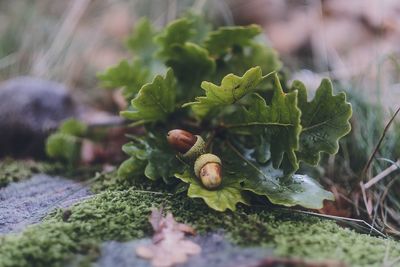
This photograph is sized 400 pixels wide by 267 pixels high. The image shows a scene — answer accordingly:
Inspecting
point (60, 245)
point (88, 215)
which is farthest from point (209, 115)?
point (60, 245)

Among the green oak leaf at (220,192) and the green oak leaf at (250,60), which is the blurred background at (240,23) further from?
the green oak leaf at (220,192)

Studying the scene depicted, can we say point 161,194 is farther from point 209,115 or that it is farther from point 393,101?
point 393,101

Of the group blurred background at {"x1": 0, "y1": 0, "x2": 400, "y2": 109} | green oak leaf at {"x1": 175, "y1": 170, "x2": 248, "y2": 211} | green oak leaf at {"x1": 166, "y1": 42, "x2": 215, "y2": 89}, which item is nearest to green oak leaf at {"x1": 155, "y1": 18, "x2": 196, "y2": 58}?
green oak leaf at {"x1": 166, "y1": 42, "x2": 215, "y2": 89}

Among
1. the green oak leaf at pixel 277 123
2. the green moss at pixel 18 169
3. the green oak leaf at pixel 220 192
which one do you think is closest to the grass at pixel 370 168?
the green oak leaf at pixel 277 123

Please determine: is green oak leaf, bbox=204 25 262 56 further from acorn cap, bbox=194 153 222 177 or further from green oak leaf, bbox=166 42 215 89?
acorn cap, bbox=194 153 222 177

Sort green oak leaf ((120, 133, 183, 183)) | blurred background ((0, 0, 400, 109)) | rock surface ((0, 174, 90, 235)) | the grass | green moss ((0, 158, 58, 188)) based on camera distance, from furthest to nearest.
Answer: blurred background ((0, 0, 400, 109))
green moss ((0, 158, 58, 188))
the grass
green oak leaf ((120, 133, 183, 183))
rock surface ((0, 174, 90, 235))

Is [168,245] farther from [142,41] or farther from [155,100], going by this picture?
[142,41]

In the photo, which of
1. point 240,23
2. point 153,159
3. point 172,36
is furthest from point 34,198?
point 240,23
